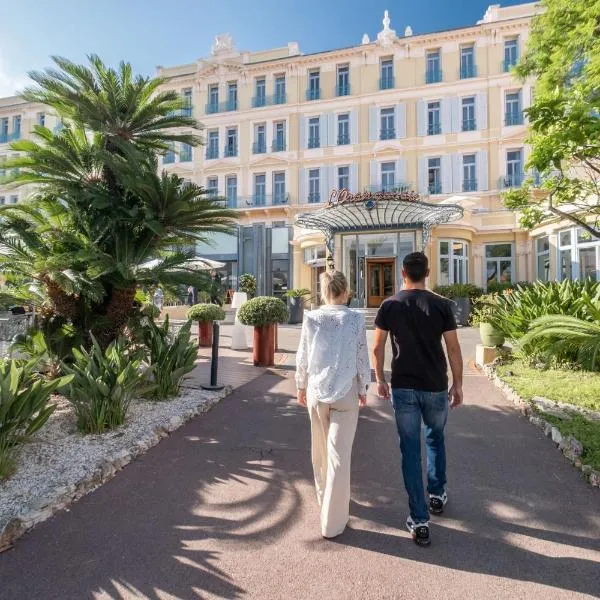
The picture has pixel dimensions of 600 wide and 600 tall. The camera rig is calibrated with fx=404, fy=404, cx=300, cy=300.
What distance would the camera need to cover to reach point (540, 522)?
2.73 metres

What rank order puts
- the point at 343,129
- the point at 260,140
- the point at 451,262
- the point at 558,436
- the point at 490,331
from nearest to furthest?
the point at 558,436
the point at 490,331
the point at 451,262
the point at 343,129
the point at 260,140

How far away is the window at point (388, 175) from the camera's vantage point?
24922mm

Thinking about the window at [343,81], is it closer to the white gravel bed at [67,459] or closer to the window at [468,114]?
the window at [468,114]

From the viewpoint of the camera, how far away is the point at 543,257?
20.3 meters

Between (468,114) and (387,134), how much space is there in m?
4.80

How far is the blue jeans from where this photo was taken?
2.53 metres

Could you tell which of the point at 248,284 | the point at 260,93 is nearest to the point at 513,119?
the point at 260,93

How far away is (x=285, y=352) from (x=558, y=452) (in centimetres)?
688

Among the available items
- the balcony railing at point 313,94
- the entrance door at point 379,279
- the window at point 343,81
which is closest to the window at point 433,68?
the window at point 343,81

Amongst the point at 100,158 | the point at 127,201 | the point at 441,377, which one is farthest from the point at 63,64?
the point at 441,377

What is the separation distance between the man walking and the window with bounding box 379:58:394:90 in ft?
87.8

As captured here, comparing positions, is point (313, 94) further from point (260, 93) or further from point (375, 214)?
point (375, 214)

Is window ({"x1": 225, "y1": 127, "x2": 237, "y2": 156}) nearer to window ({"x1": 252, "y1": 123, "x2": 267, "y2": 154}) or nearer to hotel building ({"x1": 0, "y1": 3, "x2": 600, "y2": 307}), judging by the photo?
hotel building ({"x1": 0, "y1": 3, "x2": 600, "y2": 307})

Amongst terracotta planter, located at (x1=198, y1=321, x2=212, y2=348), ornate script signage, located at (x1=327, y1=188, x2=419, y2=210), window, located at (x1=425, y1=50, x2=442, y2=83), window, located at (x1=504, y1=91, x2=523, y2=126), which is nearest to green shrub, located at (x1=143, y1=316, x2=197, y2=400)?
terracotta planter, located at (x1=198, y1=321, x2=212, y2=348)
